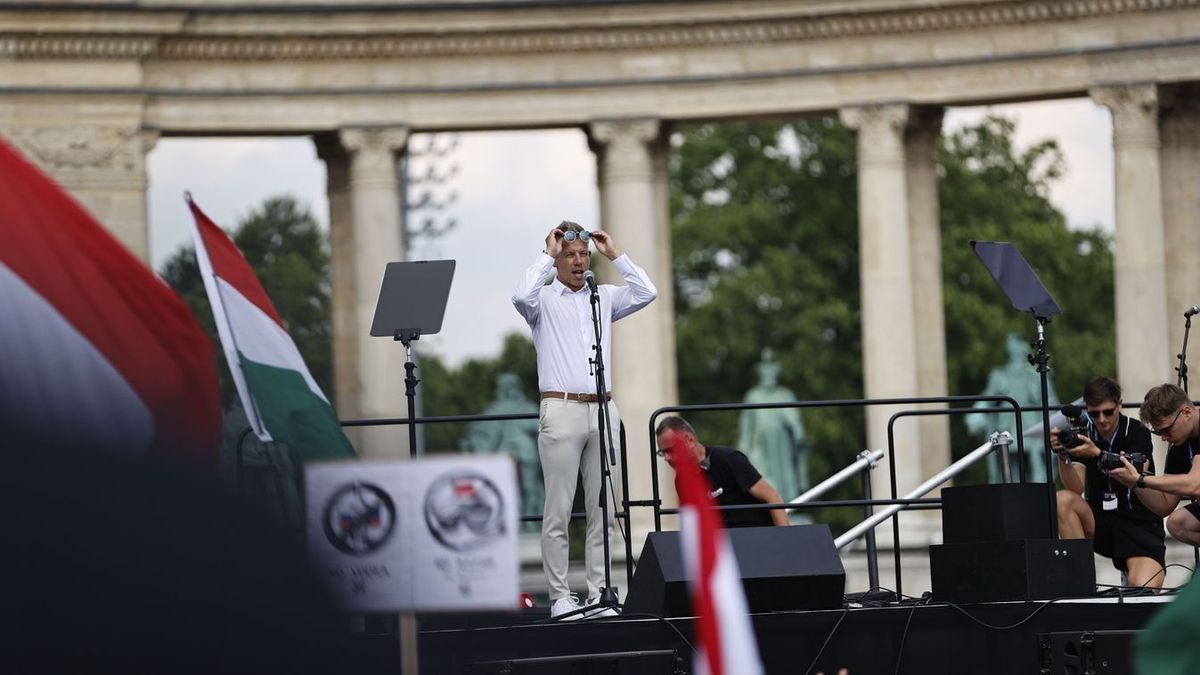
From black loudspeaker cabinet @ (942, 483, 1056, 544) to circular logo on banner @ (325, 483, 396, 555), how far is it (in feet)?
33.6

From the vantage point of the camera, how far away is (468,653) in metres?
18.5

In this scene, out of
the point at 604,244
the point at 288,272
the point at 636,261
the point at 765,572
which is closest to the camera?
the point at 765,572

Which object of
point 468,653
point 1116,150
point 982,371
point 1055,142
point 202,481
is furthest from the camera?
point 1055,142

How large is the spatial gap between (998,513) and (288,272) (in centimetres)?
5124

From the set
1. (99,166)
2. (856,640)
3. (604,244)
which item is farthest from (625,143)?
(856,640)

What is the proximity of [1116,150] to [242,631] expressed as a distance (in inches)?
1499

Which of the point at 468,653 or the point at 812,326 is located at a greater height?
the point at 812,326

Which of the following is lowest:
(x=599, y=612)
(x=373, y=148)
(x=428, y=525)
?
(x=599, y=612)

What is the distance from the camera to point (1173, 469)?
68.9 ft

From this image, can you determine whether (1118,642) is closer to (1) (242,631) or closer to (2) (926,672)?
(2) (926,672)

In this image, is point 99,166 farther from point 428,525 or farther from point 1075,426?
point 428,525

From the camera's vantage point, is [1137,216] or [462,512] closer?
[462,512]

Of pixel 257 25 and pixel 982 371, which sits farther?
pixel 982 371

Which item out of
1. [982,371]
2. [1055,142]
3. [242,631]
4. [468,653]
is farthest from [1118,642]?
[1055,142]
